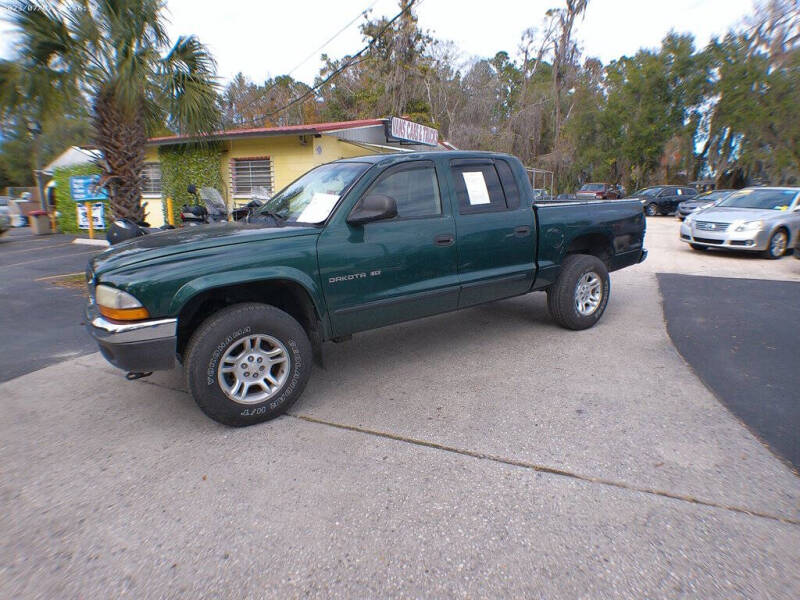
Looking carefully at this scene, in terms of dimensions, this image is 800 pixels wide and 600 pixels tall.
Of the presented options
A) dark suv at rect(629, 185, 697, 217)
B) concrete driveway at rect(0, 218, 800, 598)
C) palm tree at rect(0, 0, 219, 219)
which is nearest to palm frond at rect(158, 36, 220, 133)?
palm tree at rect(0, 0, 219, 219)

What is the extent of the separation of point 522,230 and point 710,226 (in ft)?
27.8

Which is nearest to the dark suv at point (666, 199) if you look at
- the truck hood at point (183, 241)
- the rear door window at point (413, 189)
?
the rear door window at point (413, 189)

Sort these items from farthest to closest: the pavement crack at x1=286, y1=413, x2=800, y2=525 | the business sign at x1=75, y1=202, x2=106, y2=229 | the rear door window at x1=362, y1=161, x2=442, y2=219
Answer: the business sign at x1=75, y1=202, x2=106, y2=229 < the rear door window at x1=362, y1=161, x2=442, y2=219 < the pavement crack at x1=286, y1=413, x2=800, y2=525

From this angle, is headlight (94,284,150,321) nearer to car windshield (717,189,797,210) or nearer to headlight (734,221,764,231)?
headlight (734,221,764,231)

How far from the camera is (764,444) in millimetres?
3236

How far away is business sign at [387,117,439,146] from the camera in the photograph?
14562 millimetres

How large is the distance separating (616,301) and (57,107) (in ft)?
31.2

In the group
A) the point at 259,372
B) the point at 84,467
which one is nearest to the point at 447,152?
the point at 259,372

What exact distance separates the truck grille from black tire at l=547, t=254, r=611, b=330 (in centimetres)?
703

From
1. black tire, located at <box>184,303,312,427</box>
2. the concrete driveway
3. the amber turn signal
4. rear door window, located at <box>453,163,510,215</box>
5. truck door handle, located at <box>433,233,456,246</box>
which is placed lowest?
the concrete driveway

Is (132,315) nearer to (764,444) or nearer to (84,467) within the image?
(84,467)

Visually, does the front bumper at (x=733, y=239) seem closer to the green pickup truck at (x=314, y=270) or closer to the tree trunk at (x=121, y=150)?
the green pickup truck at (x=314, y=270)

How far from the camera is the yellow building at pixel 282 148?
13.8 meters

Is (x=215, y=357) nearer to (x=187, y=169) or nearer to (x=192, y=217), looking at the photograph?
(x=192, y=217)
